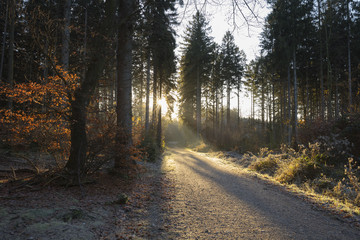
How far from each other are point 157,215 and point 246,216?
67.8 inches

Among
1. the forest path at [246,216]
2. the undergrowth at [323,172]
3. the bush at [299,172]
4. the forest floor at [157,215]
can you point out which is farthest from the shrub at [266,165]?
the forest floor at [157,215]

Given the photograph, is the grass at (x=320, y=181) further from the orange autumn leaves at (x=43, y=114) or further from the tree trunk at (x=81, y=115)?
the orange autumn leaves at (x=43, y=114)

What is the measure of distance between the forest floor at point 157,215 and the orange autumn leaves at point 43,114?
3.80ft

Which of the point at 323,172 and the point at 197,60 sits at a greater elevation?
the point at 197,60

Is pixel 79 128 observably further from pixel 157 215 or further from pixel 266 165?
pixel 266 165

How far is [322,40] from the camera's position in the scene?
1942cm

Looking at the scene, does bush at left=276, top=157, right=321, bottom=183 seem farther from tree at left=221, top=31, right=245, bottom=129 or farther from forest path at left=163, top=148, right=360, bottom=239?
tree at left=221, top=31, right=245, bottom=129

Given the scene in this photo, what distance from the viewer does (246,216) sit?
370cm

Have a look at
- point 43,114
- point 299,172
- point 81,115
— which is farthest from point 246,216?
point 43,114

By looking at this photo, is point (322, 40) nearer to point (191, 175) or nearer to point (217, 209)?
point (191, 175)

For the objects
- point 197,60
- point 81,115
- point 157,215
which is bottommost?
point 157,215

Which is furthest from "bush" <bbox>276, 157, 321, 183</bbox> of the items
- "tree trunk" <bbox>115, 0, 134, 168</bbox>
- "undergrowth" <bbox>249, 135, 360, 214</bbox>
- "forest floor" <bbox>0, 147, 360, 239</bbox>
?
"tree trunk" <bbox>115, 0, 134, 168</bbox>

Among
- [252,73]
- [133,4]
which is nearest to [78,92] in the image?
[133,4]

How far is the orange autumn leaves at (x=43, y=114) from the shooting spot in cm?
449
